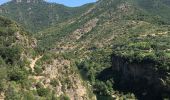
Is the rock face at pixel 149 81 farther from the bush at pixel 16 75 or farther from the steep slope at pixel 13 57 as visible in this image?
the bush at pixel 16 75

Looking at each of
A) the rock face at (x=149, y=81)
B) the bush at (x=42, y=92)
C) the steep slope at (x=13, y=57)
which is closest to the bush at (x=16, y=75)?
the steep slope at (x=13, y=57)

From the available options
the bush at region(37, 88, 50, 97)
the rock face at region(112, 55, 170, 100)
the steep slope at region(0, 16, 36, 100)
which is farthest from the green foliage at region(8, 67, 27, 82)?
the rock face at region(112, 55, 170, 100)

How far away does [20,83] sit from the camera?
10988cm

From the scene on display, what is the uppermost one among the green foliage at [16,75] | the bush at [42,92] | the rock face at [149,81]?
the green foliage at [16,75]

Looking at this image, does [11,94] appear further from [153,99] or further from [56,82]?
[153,99]

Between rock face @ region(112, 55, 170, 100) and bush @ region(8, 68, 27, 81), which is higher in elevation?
bush @ region(8, 68, 27, 81)

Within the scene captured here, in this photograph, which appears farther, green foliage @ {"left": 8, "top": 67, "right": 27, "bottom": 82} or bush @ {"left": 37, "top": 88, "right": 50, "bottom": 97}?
bush @ {"left": 37, "top": 88, "right": 50, "bottom": 97}

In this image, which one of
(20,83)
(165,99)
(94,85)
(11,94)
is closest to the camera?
(11,94)

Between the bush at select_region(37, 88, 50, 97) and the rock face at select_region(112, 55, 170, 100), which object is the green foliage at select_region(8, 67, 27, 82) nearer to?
the bush at select_region(37, 88, 50, 97)

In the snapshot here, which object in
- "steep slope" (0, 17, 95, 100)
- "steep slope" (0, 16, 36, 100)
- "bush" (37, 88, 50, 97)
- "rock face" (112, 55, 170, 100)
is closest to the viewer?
"steep slope" (0, 16, 36, 100)

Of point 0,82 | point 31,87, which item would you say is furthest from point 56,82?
point 0,82

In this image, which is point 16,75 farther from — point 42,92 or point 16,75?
point 42,92

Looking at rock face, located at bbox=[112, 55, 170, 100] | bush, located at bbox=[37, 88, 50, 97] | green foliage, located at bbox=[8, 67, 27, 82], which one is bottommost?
rock face, located at bbox=[112, 55, 170, 100]

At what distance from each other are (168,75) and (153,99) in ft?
32.6
